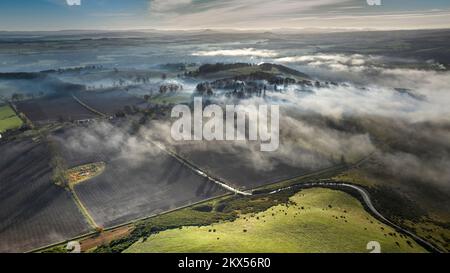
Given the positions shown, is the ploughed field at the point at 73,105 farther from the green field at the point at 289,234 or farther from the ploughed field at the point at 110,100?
the green field at the point at 289,234

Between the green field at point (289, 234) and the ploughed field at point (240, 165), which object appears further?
the ploughed field at point (240, 165)

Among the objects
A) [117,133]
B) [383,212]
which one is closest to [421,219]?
[383,212]

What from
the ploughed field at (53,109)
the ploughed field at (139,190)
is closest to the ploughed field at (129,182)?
the ploughed field at (139,190)

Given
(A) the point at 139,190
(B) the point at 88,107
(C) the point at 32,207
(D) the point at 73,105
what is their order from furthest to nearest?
(D) the point at 73,105, (B) the point at 88,107, (A) the point at 139,190, (C) the point at 32,207

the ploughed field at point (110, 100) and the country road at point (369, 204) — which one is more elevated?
the ploughed field at point (110, 100)

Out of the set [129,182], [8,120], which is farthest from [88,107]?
[129,182]

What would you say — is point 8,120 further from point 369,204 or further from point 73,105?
point 369,204

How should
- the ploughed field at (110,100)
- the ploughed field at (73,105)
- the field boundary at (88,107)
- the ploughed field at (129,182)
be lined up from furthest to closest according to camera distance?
the ploughed field at (110,100) → the field boundary at (88,107) → the ploughed field at (73,105) → the ploughed field at (129,182)
